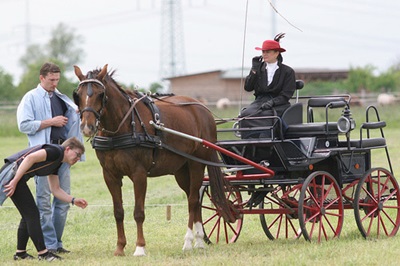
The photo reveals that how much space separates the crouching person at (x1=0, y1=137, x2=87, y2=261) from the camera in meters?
8.83

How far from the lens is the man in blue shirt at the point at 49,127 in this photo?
31.8 ft

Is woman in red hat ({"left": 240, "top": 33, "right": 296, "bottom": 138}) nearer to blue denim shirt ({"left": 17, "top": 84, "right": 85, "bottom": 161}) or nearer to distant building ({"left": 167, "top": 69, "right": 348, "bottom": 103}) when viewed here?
blue denim shirt ({"left": 17, "top": 84, "right": 85, "bottom": 161})

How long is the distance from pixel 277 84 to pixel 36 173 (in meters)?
3.04

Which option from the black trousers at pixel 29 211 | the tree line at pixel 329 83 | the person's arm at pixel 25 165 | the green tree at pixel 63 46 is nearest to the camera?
the person's arm at pixel 25 165

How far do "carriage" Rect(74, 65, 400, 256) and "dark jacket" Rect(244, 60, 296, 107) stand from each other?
0.16 m

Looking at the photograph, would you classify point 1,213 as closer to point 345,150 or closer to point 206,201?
point 206,201

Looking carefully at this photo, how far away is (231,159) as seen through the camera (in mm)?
→ 10898

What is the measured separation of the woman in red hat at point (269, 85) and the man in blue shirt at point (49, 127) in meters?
2.02

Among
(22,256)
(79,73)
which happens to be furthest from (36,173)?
(79,73)

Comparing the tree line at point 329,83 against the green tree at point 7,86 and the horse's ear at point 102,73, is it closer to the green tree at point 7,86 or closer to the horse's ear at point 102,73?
the green tree at point 7,86

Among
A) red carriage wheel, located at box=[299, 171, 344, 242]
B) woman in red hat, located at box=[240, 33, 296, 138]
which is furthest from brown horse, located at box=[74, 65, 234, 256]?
red carriage wheel, located at box=[299, 171, 344, 242]

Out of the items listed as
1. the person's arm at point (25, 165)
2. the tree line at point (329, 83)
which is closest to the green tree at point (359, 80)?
the tree line at point (329, 83)

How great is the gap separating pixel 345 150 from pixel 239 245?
163 centimetres

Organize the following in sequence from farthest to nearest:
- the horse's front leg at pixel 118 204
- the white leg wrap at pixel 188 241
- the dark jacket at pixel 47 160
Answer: the white leg wrap at pixel 188 241 < the horse's front leg at pixel 118 204 < the dark jacket at pixel 47 160
